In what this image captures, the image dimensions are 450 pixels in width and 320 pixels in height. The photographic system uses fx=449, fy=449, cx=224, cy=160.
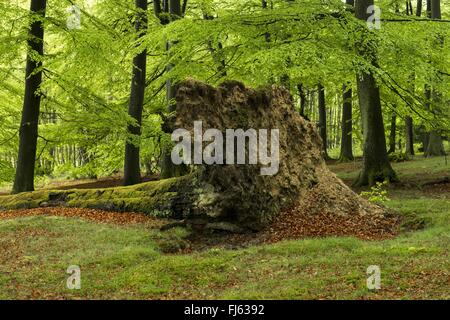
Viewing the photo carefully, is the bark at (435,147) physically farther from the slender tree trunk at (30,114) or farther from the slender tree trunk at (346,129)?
the slender tree trunk at (30,114)

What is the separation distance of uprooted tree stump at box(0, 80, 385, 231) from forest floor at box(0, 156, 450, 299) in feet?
3.42

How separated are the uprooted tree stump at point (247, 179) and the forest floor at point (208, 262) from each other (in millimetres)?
1043

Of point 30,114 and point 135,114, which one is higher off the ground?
point 135,114

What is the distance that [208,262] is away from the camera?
902 centimetres

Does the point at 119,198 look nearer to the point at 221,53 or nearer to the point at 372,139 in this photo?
the point at 221,53

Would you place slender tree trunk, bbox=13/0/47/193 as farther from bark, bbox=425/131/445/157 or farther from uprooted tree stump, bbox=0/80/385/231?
bark, bbox=425/131/445/157

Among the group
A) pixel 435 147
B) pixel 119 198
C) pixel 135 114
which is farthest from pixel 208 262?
pixel 435 147

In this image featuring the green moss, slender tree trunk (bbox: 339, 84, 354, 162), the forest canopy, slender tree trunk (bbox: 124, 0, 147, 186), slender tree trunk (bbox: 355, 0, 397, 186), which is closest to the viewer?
the forest canopy

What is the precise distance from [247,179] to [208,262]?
355cm

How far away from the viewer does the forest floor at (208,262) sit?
711 centimetres

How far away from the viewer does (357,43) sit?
14945mm

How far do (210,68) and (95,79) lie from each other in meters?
5.88

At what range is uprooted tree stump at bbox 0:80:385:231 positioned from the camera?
12008 millimetres

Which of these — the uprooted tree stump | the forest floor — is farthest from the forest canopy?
the forest floor
